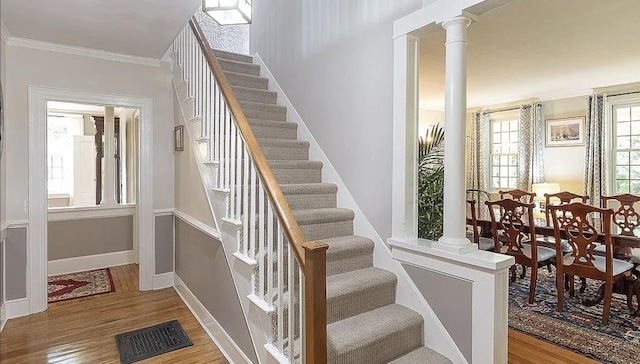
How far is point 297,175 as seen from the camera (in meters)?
3.20

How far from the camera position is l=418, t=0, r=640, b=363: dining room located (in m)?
2.90

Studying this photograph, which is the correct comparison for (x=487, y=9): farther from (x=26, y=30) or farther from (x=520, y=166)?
(x=520, y=166)

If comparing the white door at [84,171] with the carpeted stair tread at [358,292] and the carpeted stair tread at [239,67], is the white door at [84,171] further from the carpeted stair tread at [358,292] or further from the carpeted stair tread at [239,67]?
the carpeted stair tread at [358,292]

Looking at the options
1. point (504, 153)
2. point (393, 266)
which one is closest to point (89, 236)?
point (393, 266)

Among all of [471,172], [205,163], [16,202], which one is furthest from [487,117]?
[16,202]

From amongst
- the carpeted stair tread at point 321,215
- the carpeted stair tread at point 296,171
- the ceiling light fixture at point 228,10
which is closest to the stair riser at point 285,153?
the carpeted stair tread at point 296,171

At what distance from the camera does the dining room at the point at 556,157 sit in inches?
114

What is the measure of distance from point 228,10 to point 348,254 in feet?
5.86

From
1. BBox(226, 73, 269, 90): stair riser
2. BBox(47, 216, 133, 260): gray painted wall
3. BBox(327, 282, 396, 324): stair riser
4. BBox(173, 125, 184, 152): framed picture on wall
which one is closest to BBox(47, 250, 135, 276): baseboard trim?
BBox(47, 216, 133, 260): gray painted wall

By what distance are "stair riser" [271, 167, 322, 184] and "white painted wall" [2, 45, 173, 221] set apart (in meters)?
1.67

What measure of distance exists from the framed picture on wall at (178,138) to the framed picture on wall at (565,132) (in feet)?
18.8

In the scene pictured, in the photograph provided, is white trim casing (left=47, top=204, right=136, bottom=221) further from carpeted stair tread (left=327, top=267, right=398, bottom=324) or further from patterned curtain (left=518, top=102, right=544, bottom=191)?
patterned curtain (left=518, top=102, right=544, bottom=191)

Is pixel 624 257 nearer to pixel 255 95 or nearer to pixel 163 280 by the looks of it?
pixel 255 95

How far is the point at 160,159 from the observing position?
4.02 meters
